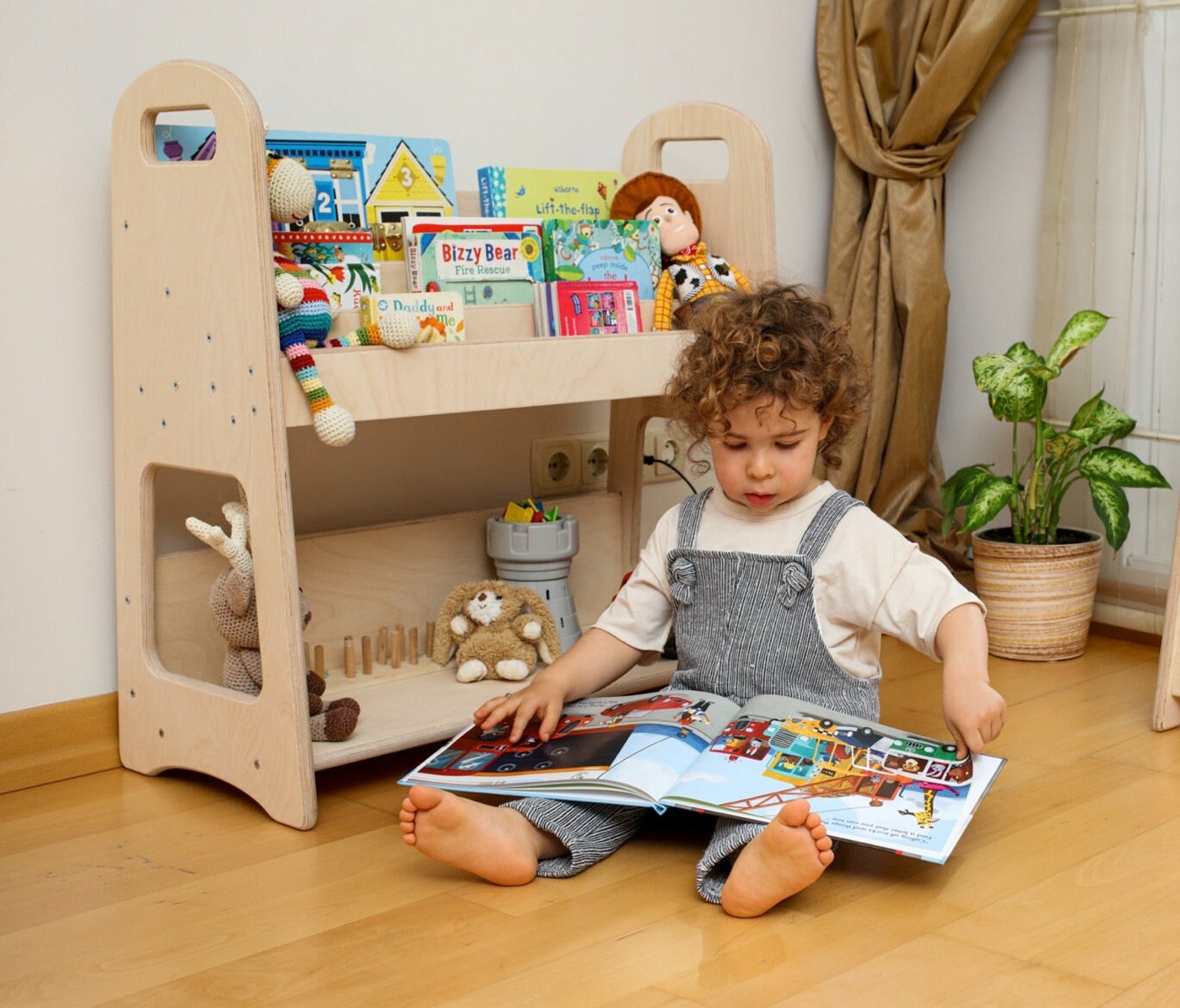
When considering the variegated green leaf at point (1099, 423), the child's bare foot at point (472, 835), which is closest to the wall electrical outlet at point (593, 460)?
the variegated green leaf at point (1099, 423)

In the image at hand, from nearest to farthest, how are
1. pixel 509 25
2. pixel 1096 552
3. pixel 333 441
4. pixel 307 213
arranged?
pixel 333 441 < pixel 307 213 < pixel 509 25 < pixel 1096 552

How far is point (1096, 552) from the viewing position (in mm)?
2002

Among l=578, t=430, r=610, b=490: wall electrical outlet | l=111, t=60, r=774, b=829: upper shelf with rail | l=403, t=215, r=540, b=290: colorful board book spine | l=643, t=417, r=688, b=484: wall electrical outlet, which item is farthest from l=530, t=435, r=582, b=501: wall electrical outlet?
l=403, t=215, r=540, b=290: colorful board book spine

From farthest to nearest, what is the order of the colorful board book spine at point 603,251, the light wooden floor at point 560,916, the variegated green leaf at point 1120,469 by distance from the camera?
the variegated green leaf at point 1120,469, the colorful board book spine at point 603,251, the light wooden floor at point 560,916

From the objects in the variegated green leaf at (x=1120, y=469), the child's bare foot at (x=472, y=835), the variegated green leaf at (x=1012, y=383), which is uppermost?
the variegated green leaf at (x=1012, y=383)

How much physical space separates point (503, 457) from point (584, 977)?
104 centimetres

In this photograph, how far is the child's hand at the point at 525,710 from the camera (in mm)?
1326

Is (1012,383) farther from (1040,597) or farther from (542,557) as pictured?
(542,557)

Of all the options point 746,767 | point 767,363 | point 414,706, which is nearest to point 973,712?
point 746,767

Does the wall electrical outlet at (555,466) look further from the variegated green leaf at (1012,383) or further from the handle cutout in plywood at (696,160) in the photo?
the variegated green leaf at (1012,383)

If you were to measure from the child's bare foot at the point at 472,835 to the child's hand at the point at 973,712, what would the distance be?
39cm

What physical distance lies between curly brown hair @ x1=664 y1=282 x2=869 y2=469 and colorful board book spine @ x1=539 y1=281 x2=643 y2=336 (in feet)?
0.82

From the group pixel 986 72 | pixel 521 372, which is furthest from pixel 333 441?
pixel 986 72

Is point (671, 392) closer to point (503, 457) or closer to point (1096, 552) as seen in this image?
point (503, 457)
